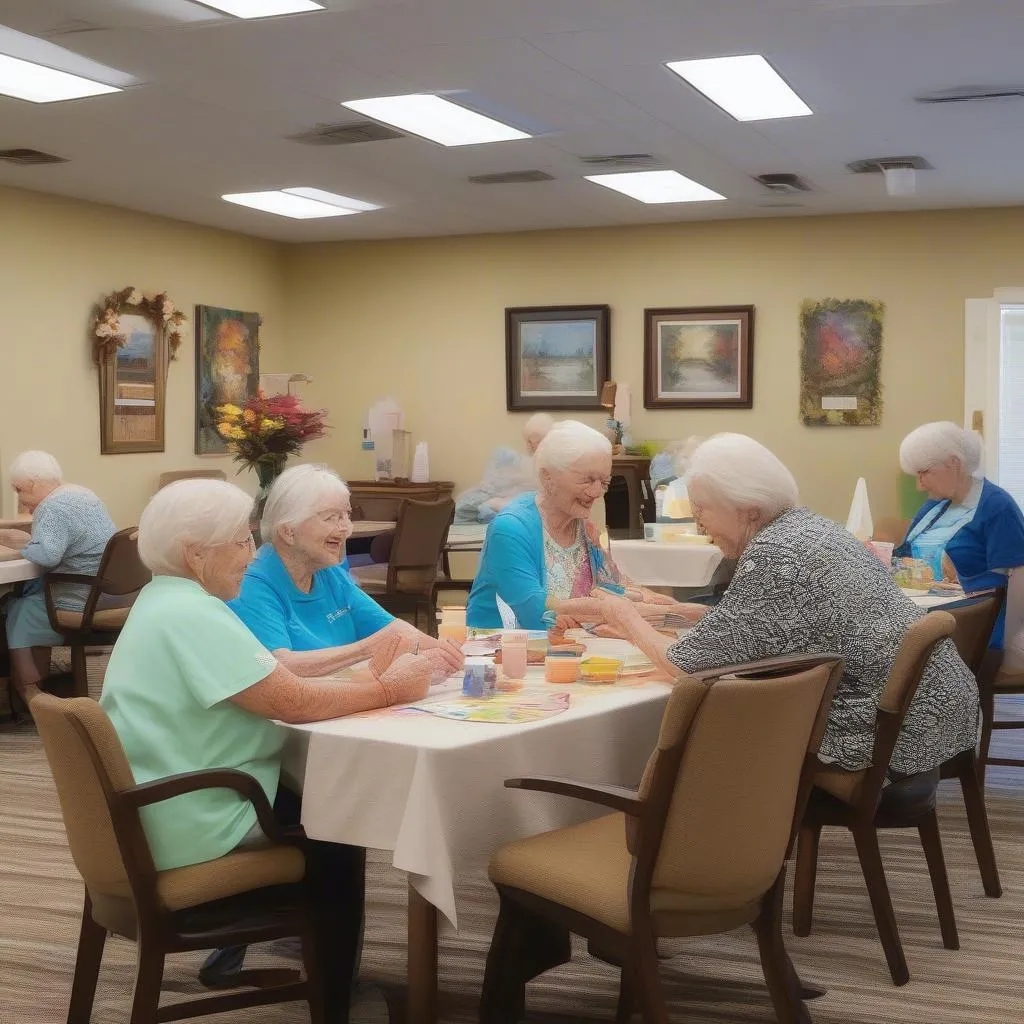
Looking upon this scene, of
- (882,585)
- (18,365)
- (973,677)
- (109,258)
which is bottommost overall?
(973,677)

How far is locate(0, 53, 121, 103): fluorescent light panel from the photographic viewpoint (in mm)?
5794

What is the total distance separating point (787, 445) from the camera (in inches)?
400

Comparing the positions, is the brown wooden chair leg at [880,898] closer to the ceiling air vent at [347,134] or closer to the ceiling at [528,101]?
the ceiling at [528,101]

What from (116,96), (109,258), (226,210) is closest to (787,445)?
(226,210)

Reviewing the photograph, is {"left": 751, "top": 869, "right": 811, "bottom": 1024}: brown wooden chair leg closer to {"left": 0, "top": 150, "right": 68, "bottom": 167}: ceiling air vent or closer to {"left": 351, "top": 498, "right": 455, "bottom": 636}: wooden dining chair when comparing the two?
{"left": 351, "top": 498, "right": 455, "bottom": 636}: wooden dining chair

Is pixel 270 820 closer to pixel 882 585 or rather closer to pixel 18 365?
pixel 882 585

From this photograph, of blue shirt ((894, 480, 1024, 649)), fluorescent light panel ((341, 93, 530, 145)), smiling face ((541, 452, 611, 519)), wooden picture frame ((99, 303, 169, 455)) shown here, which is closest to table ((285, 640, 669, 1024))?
smiling face ((541, 452, 611, 519))

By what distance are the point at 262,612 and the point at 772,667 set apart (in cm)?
148

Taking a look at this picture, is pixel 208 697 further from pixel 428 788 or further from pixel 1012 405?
pixel 1012 405

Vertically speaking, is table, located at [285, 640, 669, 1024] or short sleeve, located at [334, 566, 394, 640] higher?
short sleeve, located at [334, 566, 394, 640]

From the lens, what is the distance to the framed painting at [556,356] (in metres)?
10.6

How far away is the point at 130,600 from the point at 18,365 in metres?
2.48

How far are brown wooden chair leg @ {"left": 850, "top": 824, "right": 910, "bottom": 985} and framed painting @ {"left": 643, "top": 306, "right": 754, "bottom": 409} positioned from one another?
7.04 meters

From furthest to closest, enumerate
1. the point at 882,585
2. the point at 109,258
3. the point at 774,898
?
the point at 109,258
the point at 882,585
the point at 774,898
